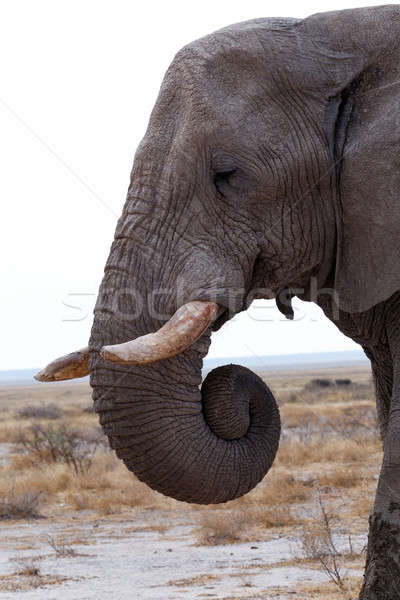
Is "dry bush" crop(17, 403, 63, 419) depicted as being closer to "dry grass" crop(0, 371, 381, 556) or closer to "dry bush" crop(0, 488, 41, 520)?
"dry grass" crop(0, 371, 381, 556)

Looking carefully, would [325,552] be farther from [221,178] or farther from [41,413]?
[41,413]

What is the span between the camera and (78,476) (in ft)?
50.1

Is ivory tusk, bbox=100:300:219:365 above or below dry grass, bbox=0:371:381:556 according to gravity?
above

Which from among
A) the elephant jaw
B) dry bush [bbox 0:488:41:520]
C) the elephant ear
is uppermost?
the elephant ear

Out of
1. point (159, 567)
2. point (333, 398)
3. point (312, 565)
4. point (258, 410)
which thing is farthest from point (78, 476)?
point (333, 398)

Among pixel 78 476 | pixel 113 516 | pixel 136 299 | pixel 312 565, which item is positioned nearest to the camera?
pixel 136 299

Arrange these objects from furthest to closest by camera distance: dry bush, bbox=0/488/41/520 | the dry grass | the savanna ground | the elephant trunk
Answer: dry bush, bbox=0/488/41/520
the dry grass
the savanna ground
the elephant trunk

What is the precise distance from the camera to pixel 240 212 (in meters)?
3.96

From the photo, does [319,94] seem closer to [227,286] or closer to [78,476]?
[227,286]

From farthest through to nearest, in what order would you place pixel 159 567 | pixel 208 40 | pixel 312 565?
pixel 159 567 → pixel 312 565 → pixel 208 40

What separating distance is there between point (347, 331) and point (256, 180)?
0.85 m

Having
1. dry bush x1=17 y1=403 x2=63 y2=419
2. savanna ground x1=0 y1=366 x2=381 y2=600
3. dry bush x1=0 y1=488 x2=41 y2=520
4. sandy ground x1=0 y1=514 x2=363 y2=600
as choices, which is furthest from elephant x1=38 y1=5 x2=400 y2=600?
dry bush x1=17 y1=403 x2=63 y2=419

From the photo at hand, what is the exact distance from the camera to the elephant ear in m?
3.85

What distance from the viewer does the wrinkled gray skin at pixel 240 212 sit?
12.6 ft
